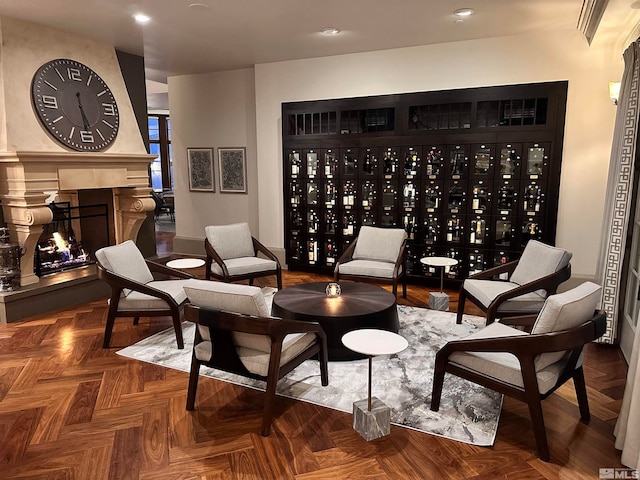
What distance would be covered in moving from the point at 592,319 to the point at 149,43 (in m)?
5.58

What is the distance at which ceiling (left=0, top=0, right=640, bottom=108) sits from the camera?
4.32 meters

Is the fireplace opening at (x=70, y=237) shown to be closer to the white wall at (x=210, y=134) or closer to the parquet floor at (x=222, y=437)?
the white wall at (x=210, y=134)

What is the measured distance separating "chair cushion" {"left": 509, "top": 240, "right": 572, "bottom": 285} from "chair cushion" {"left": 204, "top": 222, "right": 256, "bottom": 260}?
3.11 m

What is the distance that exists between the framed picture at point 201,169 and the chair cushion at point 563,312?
619 cm

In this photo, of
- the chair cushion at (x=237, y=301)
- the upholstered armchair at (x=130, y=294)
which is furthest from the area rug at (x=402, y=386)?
the chair cushion at (x=237, y=301)

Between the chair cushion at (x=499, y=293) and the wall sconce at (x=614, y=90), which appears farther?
the wall sconce at (x=614, y=90)

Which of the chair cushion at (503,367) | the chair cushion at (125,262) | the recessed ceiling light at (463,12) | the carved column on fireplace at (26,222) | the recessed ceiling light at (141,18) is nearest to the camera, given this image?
the chair cushion at (503,367)

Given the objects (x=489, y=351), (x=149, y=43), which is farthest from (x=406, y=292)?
(x=149, y=43)

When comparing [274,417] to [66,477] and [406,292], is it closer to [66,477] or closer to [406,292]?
[66,477]

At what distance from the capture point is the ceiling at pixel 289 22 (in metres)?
4.32

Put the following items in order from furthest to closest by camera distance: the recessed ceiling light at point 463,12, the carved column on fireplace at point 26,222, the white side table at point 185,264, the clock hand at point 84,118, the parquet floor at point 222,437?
1. the clock hand at point 84,118
2. the white side table at point 185,264
3. the carved column on fireplace at point 26,222
4. the recessed ceiling light at point 463,12
5. the parquet floor at point 222,437

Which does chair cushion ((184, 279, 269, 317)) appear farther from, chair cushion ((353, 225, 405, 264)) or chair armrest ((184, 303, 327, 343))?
chair cushion ((353, 225, 405, 264))

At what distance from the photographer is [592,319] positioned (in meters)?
2.73

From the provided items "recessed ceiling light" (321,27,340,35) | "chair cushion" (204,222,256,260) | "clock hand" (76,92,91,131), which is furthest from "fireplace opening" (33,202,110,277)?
"recessed ceiling light" (321,27,340,35)
